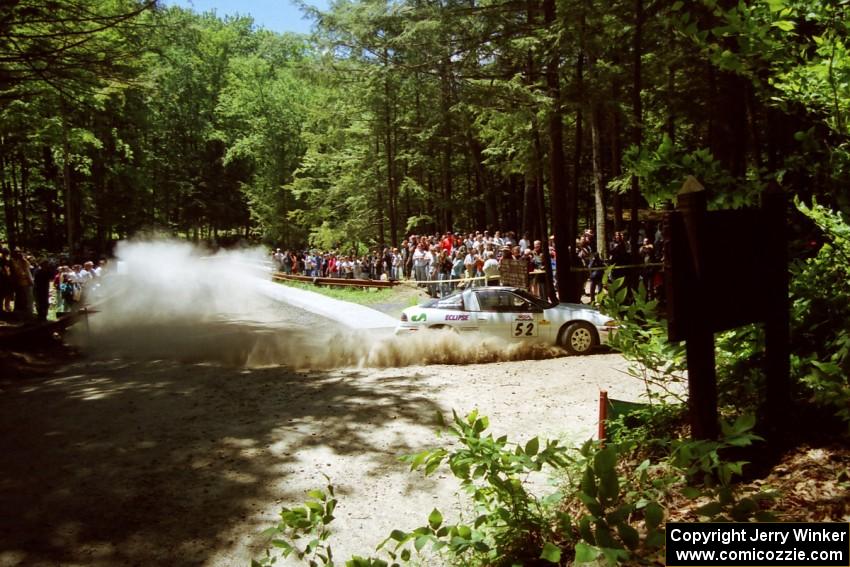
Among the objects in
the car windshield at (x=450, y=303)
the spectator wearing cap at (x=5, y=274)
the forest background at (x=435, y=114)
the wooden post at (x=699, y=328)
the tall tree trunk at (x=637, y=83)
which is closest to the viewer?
the wooden post at (x=699, y=328)

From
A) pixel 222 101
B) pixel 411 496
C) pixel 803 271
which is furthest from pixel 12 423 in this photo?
pixel 222 101

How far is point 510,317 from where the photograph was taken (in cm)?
1405

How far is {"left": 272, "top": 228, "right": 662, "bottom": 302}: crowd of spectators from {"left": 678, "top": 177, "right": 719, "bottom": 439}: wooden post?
8.67 metres

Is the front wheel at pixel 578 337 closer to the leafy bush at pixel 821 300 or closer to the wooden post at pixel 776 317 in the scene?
the leafy bush at pixel 821 300

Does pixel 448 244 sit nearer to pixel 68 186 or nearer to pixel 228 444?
pixel 228 444

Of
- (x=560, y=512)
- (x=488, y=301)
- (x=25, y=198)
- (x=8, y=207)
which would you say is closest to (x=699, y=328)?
(x=560, y=512)

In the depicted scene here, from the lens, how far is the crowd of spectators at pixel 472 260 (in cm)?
1885

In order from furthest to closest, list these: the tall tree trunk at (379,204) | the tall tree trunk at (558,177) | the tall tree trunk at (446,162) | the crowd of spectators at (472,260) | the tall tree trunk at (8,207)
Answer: the tall tree trunk at (379,204) → the tall tree trunk at (446,162) → the tall tree trunk at (8,207) → the crowd of spectators at (472,260) → the tall tree trunk at (558,177)

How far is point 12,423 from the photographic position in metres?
9.06

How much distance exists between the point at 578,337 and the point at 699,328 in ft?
35.7

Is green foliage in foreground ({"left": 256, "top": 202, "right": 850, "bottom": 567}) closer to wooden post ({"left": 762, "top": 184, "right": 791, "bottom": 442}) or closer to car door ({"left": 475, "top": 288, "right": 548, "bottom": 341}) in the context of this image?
wooden post ({"left": 762, "top": 184, "right": 791, "bottom": 442})

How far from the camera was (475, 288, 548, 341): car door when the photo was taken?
550 inches

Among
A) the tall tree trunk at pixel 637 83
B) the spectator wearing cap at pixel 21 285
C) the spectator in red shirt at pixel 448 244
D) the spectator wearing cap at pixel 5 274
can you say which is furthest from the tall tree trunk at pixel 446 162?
the spectator wearing cap at pixel 5 274

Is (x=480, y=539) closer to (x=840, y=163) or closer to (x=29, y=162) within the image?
(x=840, y=163)
